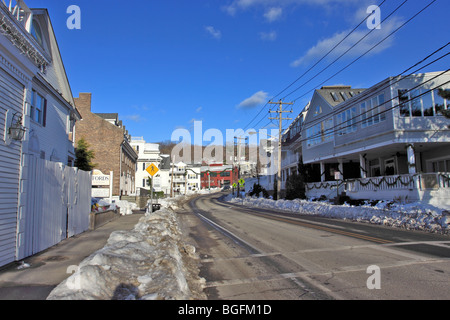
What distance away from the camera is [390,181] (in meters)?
21.5

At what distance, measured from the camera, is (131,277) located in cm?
507

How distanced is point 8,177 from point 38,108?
324 inches

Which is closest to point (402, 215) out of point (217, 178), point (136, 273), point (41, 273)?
point (136, 273)

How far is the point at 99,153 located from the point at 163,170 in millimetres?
44256

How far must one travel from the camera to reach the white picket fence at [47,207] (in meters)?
7.85

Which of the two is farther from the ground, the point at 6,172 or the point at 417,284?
the point at 6,172

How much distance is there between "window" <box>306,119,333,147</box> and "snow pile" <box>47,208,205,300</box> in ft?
85.3

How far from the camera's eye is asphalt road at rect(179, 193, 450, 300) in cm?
521

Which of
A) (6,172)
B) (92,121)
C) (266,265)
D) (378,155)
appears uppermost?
(92,121)

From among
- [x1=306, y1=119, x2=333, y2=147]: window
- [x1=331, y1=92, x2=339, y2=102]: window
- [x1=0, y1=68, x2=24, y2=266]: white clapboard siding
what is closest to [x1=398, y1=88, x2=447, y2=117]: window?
[x1=306, y1=119, x2=333, y2=147]: window

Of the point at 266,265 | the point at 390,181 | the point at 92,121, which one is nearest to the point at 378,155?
the point at 390,181

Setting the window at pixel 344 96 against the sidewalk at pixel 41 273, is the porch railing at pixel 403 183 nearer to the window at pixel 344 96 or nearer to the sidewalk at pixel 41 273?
the window at pixel 344 96

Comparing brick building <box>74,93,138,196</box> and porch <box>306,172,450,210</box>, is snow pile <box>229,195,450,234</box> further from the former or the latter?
brick building <box>74,93,138,196</box>
